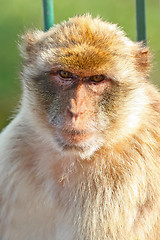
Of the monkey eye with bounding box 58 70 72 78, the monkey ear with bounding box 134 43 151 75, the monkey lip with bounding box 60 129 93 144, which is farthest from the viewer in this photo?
the monkey ear with bounding box 134 43 151 75

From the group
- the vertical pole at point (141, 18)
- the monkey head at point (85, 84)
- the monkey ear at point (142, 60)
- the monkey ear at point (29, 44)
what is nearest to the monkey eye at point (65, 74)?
the monkey head at point (85, 84)

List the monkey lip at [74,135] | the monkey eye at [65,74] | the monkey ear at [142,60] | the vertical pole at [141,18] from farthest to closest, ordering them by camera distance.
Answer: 1. the vertical pole at [141,18]
2. the monkey ear at [142,60]
3. the monkey eye at [65,74]
4. the monkey lip at [74,135]

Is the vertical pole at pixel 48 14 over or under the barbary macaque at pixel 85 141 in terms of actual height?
over

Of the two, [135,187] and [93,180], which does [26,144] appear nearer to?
[93,180]

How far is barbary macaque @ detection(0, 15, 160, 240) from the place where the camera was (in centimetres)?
301

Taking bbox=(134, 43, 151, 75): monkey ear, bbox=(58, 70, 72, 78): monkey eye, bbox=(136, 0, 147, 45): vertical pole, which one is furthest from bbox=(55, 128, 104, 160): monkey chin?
bbox=(136, 0, 147, 45): vertical pole

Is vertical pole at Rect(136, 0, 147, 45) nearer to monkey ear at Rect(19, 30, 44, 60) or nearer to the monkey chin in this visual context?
monkey ear at Rect(19, 30, 44, 60)

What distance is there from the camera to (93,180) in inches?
125

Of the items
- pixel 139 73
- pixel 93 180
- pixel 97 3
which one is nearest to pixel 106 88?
pixel 139 73

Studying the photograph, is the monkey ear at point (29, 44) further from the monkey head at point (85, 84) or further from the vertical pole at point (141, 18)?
the vertical pole at point (141, 18)

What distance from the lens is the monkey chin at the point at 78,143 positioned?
→ 2.94 m

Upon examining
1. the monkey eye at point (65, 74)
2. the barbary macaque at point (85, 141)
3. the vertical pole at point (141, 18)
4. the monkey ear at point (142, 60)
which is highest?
the vertical pole at point (141, 18)

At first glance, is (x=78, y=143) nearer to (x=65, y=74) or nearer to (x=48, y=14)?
(x=65, y=74)

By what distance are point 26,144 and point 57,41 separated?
717 millimetres
